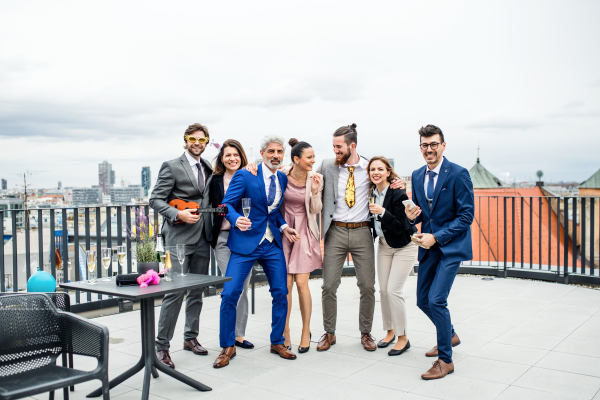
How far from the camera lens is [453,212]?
373 cm

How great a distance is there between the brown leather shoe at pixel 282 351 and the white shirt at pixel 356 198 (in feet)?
3.88

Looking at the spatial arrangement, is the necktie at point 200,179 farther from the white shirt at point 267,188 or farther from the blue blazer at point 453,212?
the blue blazer at point 453,212

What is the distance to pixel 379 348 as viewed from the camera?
4316mm

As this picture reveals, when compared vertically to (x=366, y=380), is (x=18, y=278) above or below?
above

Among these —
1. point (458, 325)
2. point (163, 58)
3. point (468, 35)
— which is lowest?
point (458, 325)

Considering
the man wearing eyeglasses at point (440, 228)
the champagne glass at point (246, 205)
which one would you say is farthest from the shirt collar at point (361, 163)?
the champagne glass at point (246, 205)

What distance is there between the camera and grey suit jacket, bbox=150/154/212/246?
13.4ft

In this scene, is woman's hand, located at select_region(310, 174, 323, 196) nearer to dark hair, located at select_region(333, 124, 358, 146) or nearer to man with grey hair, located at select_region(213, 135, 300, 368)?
man with grey hair, located at select_region(213, 135, 300, 368)

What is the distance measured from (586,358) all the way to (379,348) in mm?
1666

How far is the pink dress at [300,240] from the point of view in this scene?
13.8 feet

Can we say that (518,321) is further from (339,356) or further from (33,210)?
(33,210)

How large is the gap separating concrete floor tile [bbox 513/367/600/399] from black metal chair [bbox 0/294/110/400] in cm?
277

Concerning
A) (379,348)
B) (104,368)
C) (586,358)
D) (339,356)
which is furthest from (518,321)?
(104,368)

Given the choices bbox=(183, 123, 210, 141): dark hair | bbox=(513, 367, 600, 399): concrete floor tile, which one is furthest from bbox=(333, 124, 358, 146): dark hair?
bbox=(513, 367, 600, 399): concrete floor tile
